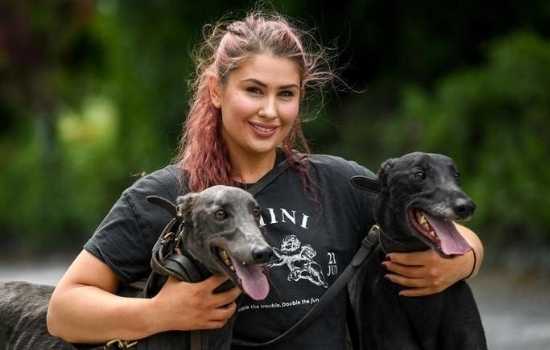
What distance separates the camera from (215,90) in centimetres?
393

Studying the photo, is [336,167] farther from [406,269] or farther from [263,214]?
[406,269]

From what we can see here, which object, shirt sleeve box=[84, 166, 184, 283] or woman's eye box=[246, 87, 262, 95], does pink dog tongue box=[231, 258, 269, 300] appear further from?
woman's eye box=[246, 87, 262, 95]

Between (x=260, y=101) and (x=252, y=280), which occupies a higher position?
(x=260, y=101)

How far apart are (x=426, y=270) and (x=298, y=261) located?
448mm

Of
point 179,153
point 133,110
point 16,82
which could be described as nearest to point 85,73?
point 16,82

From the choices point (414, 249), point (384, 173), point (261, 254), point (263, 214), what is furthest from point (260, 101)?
point (261, 254)

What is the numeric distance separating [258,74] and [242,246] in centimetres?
83

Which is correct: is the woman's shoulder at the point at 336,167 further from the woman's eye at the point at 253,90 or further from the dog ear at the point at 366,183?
the woman's eye at the point at 253,90

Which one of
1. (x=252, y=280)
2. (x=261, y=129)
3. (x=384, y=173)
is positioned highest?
(x=261, y=129)

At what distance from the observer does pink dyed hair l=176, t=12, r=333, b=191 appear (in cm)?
382

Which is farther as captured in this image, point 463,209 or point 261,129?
point 261,129

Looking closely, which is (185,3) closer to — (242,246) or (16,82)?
(16,82)

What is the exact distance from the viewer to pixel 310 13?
12.6 metres

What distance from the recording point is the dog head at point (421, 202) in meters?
3.52
